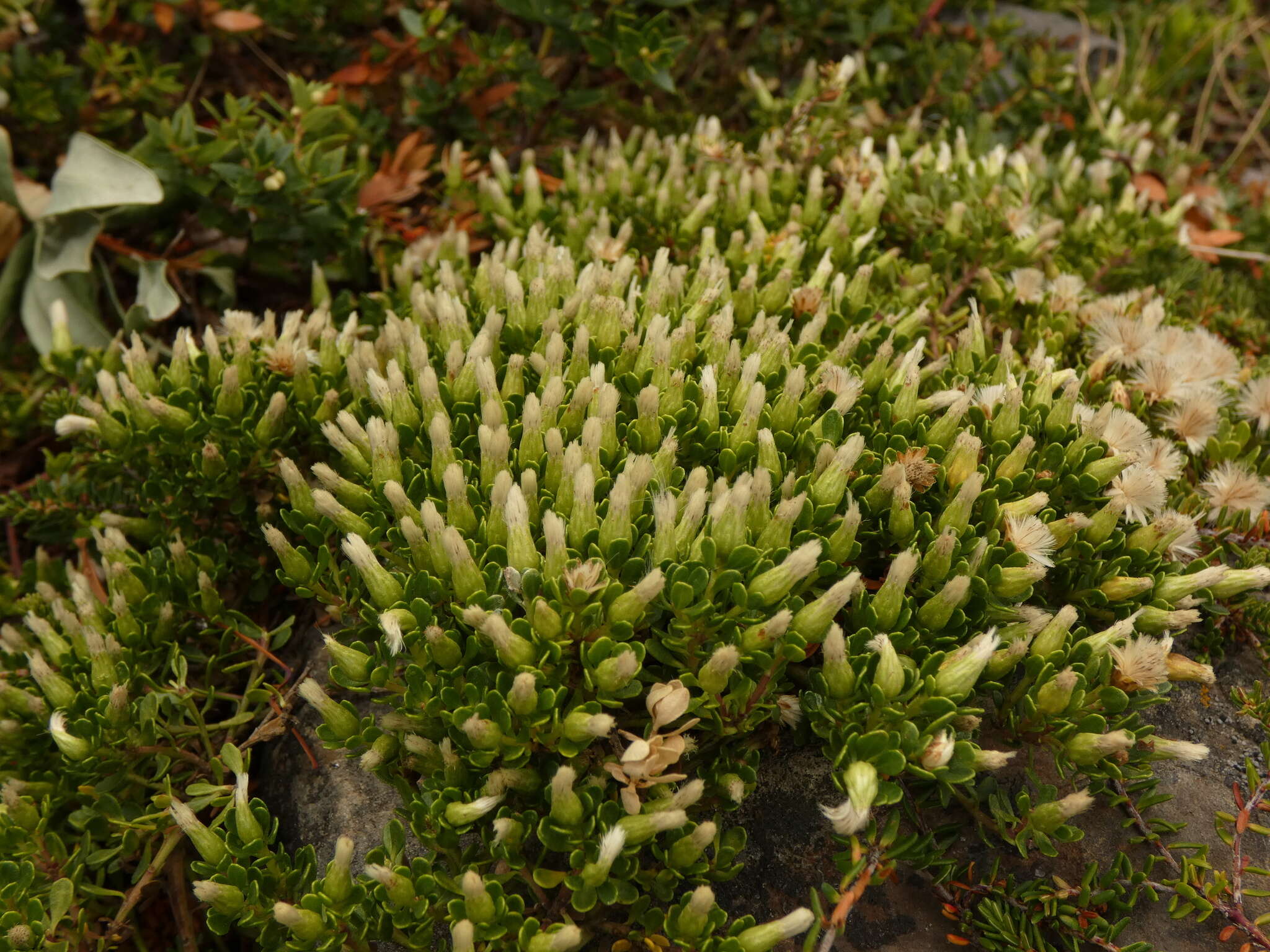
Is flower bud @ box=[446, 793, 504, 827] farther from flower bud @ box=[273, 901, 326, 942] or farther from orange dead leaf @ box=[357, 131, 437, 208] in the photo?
orange dead leaf @ box=[357, 131, 437, 208]

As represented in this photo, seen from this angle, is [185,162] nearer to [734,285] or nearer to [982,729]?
[734,285]

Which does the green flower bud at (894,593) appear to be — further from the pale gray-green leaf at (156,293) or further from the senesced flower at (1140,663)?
the pale gray-green leaf at (156,293)

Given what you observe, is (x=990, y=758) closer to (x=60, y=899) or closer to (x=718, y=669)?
(x=718, y=669)

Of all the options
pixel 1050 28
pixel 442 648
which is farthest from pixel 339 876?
pixel 1050 28

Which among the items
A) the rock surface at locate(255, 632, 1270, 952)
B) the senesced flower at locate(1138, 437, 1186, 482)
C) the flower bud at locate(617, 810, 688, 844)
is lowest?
the rock surface at locate(255, 632, 1270, 952)

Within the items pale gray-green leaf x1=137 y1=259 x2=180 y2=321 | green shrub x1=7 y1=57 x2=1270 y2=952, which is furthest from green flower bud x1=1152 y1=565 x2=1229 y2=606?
pale gray-green leaf x1=137 y1=259 x2=180 y2=321

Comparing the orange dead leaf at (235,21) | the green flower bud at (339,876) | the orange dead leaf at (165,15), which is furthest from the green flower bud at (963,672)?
the orange dead leaf at (165,15)
